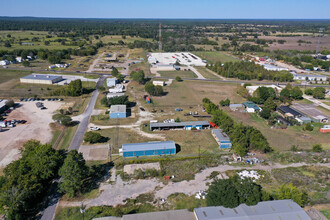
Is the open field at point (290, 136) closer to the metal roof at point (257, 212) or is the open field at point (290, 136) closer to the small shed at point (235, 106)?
the small shed at point (235, 106)

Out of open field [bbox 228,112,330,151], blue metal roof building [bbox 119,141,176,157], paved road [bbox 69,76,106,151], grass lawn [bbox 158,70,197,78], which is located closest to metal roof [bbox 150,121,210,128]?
blue metal roof building [bbox 119,141,176,157]

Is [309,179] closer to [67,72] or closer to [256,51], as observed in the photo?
[67,72]

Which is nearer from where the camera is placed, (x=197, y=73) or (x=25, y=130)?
(x=25, y=130)

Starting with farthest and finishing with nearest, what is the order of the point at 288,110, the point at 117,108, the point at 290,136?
the point at 288,110 < the point at 117,108 < the point at 290,136

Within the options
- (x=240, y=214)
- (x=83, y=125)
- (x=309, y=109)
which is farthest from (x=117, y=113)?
(x=309, y=109)

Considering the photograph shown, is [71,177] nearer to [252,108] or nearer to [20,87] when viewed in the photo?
[252,108]

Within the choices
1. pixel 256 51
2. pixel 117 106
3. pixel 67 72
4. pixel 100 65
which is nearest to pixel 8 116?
→ pixel 117 106
